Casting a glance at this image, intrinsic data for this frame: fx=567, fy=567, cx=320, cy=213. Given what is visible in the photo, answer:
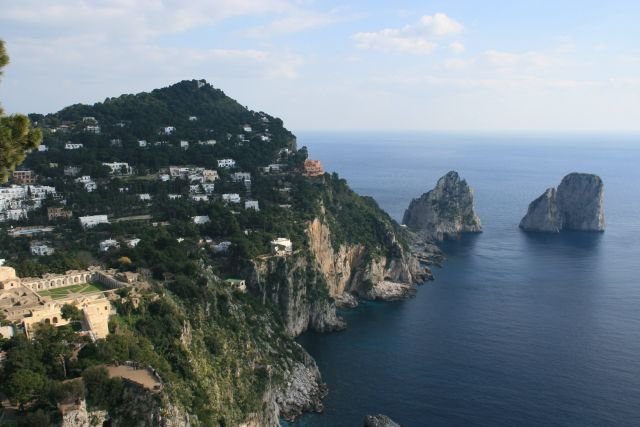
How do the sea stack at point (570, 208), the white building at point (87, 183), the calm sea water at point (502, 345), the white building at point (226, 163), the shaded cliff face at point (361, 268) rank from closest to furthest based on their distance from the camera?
the calm sea water at point (502, 345)
the shaded cliff face at point (361, 268)
the white building at point (87, 183)
the white building at point (226, 163)
the sea stack at point (570, 208)

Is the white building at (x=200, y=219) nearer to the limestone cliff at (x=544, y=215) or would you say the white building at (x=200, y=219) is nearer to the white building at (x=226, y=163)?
the white building at (x=226, y=163)

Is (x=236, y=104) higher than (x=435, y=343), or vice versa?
(x=236, y=104)

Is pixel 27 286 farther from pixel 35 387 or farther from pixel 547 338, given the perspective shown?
pixel 547 338

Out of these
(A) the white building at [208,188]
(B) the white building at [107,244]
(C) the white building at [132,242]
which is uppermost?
(A) the white building at [208,188]

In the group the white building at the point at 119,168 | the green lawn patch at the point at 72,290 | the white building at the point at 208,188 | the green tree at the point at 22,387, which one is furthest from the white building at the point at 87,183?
the green tree at the point at 22,387

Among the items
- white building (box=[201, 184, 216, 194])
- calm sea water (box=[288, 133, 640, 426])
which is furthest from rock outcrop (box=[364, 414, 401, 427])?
white building (box=[201, 184, 216, 194])

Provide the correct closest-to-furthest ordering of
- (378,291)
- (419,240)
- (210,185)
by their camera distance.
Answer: (378,291) → (210,185) → (419,240)

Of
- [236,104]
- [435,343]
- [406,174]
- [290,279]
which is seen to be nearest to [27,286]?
[290,279]

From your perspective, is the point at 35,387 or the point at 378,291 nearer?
the point at 35,387
